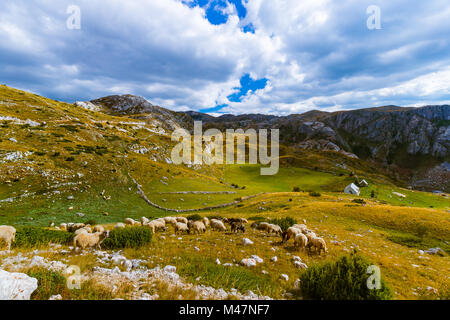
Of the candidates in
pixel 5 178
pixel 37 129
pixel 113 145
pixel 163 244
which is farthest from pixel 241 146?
pixel 163 244

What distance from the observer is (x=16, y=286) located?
17.3 feet

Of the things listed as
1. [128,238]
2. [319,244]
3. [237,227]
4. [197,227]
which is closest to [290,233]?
[319,244]

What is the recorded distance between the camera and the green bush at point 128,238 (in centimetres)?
1147

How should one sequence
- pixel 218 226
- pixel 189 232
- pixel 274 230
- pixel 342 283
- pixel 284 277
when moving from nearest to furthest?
pixel 342 283 < pixel 284 277 < pixel 189 232 < pixel 274 230 < pixel 218 226

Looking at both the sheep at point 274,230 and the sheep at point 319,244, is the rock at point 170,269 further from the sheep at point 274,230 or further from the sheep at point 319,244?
the sheep at point 274,230

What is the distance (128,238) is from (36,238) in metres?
5.51

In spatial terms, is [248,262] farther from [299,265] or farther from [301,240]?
[301,240]

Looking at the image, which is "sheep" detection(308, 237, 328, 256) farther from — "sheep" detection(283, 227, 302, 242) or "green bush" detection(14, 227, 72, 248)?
"green bush" detection(14, 227, 72, 248)

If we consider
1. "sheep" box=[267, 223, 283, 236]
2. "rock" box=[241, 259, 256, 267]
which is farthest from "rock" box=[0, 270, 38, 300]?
"sheep" box=[267, 223, 283, 236]

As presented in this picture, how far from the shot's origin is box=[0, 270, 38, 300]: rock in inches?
199

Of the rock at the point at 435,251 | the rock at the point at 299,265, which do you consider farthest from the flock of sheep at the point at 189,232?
the rock at the point at 435,251

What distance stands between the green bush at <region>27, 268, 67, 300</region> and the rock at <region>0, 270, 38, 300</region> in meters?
0.21

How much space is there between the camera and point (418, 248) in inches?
644

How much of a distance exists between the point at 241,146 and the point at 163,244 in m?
177
